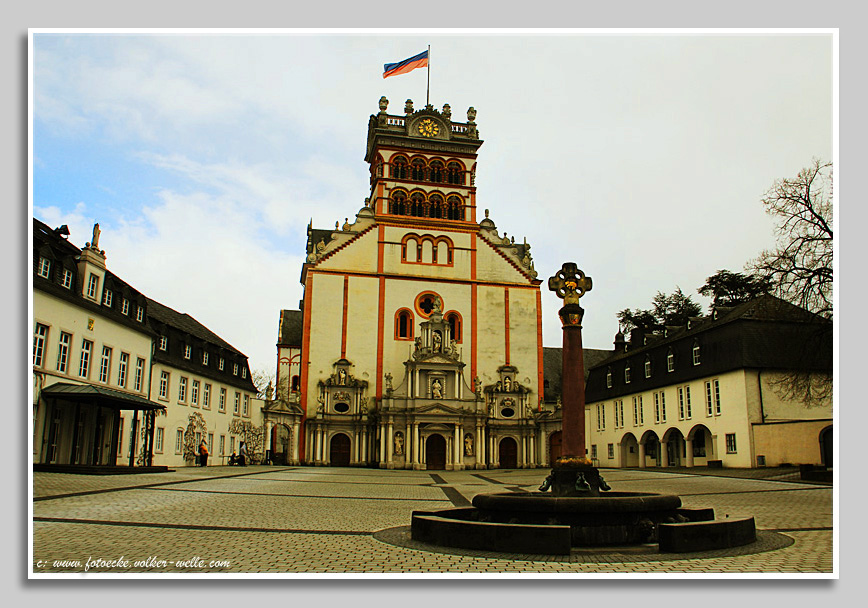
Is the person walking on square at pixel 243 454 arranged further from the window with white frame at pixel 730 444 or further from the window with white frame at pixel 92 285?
the window with white frame at pixel 730 444

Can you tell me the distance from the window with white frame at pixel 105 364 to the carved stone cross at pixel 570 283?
23.2 m

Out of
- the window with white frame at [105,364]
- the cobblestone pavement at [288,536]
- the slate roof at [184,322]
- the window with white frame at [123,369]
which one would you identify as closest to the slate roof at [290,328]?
the slate roof at [184,322]

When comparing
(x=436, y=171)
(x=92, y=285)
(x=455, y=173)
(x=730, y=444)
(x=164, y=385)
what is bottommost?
(x=730, y=444)

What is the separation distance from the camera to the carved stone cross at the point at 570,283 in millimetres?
13531

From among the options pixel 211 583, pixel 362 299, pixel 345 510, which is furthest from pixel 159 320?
pixel 211 583

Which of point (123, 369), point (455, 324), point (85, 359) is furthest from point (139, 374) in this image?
point (455, 324)

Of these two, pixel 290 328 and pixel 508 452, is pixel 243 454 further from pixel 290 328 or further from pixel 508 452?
pixel 290 328

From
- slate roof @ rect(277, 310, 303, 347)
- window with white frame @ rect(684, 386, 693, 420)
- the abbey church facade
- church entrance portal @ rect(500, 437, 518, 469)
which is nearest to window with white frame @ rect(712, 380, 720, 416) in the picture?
window with white frame @ rect(684, 386, 693, 420)

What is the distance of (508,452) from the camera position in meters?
52.0

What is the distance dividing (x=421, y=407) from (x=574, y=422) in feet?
118

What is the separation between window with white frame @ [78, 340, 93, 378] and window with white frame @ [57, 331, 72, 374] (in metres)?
0.91

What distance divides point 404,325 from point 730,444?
23.7 meters

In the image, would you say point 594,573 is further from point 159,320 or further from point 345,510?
point 159,320

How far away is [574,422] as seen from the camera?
41.3 feet
